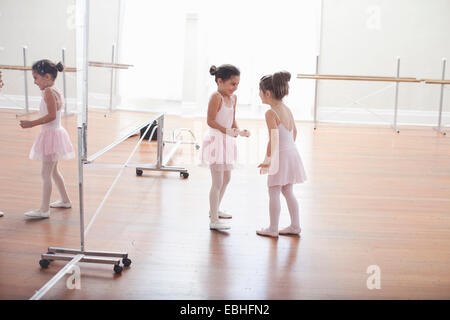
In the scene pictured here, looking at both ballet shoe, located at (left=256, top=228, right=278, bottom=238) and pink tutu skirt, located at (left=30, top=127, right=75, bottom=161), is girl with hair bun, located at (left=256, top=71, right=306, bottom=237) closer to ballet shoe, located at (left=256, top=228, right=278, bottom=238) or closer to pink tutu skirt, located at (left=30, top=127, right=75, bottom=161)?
ballet shoe, located at (left=256, top=228, right=278, bottom=238)

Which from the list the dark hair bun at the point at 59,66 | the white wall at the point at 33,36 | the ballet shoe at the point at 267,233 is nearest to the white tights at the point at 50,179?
the white wall at the point at 33,36

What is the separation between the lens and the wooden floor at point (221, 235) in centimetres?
199

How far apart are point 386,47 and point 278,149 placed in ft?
17.1

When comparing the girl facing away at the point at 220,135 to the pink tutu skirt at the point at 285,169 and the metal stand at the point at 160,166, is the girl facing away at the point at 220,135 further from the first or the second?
the metal stand at the point at 160,166

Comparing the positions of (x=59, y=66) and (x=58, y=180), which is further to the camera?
(x=58, y=180)

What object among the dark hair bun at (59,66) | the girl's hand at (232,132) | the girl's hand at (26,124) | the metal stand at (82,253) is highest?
the dark hair bun at (59,66)

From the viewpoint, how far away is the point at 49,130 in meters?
2.07

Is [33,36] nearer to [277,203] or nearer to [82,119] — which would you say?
[82,119]

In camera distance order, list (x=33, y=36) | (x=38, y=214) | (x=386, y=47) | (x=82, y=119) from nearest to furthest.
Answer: (x=33, y=36) < (x=82, y=119) < (x=38, y=214) < (x=386, y=47)

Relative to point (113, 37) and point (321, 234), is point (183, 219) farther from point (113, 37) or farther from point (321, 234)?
point (113, 37)

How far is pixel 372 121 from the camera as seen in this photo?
735 centimetres

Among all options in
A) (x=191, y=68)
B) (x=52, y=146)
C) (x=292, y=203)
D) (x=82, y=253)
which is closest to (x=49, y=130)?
(x=52, y=146)

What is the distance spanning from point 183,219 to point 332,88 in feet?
16.4
